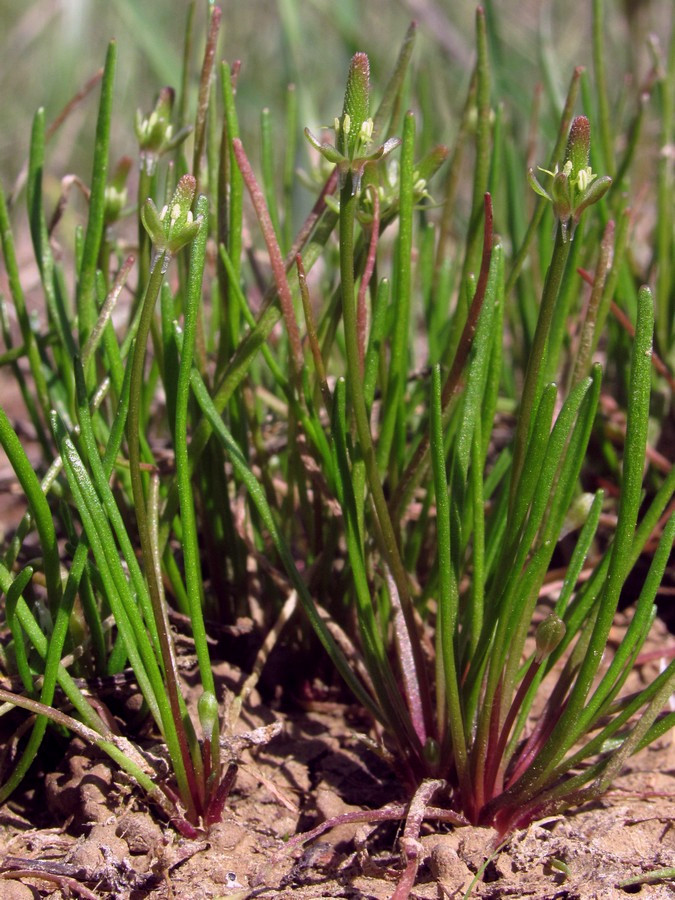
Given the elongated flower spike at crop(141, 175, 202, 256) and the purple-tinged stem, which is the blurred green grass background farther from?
the elongated flower spike at crop(141, 175, 202, 256)

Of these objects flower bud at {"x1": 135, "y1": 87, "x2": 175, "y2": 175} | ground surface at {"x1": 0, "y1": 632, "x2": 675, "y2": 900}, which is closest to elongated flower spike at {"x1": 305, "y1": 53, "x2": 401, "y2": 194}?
flower bud at {"x1": 135, "y1": 87, "x2": 175, "y2": 175}

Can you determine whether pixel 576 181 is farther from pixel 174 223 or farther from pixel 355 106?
pixel 174 223

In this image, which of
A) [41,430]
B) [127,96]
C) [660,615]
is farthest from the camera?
[127,96]

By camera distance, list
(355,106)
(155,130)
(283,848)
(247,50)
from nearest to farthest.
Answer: (355,106), (283,848), (155,130), (247,50)

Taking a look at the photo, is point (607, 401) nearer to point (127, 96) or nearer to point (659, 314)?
point (659, 314)

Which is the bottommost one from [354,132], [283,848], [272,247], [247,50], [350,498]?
[283,848]

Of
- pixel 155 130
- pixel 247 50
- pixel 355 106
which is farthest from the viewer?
pixel 247 50

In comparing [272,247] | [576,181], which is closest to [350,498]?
[272,247]

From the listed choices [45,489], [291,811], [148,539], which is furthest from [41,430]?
[291,811]
